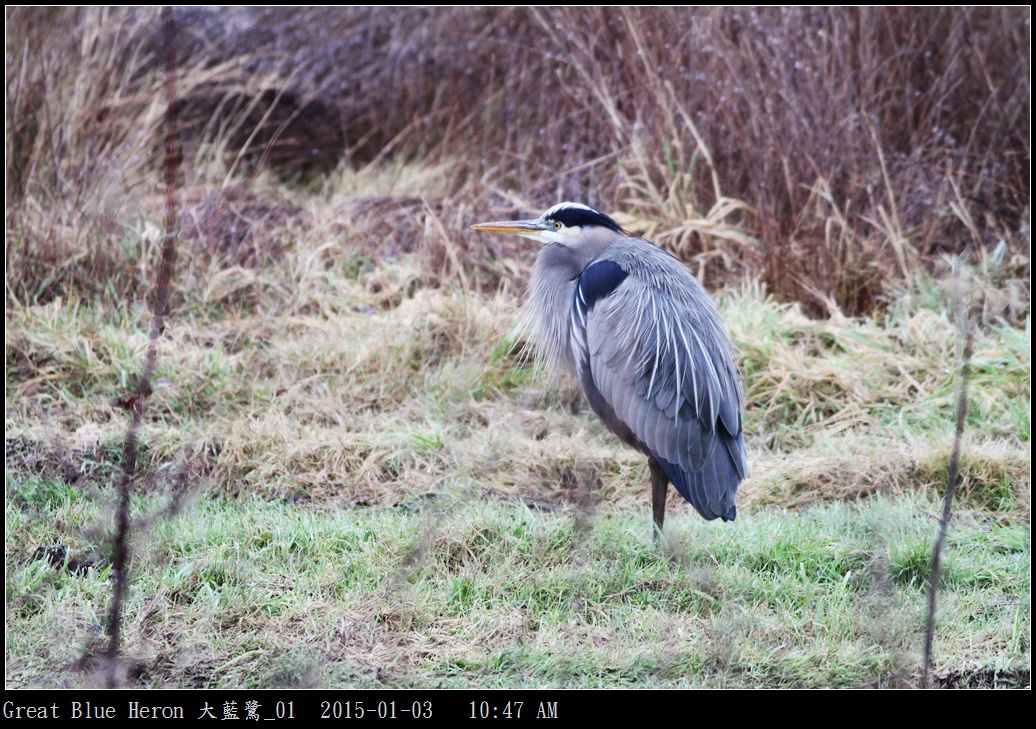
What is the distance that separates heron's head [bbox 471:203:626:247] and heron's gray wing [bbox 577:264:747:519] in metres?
0.36

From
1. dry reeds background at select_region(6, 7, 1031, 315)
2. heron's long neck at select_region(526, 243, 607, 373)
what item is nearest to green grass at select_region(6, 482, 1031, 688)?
heron's long neck at select_region(526, 243, 607, 373)

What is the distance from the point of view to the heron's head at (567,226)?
13.5 ft

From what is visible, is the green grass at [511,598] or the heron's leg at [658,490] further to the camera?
the heron's leg at [658,490]

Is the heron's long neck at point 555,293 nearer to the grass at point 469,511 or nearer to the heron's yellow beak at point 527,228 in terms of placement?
the heron's yellow beak at point 527,228

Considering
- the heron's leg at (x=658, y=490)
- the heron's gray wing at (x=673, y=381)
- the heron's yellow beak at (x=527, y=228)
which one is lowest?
the heron's leg at (x=658, y=490)

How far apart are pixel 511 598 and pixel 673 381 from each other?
3.24 feet

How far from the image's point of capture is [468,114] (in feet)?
25.1

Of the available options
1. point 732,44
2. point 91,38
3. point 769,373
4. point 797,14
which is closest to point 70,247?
point 91,38

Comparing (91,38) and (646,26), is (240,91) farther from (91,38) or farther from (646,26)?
(646,26)

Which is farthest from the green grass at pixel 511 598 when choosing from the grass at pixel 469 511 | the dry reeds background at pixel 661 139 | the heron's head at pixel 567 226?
the dry reeds background at pixel 661 139

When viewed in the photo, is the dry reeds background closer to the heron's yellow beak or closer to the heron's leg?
the heron's yellow beak

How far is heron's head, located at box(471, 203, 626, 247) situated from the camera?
412cm

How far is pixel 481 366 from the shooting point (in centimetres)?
510

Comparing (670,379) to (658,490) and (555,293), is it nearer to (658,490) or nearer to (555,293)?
(658,490)
